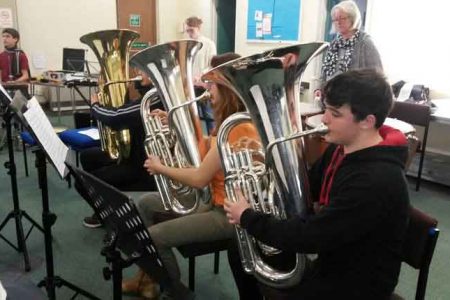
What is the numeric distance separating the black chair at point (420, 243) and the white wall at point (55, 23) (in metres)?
6.40

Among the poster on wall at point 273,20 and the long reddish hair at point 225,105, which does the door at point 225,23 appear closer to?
the poster on wall at point 273,20

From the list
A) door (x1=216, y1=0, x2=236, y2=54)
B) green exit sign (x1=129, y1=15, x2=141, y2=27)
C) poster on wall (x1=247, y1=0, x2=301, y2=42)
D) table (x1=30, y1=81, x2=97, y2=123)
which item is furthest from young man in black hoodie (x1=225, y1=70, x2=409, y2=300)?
green exit sign (x1=129, y1=15, x2=141, y2=27)

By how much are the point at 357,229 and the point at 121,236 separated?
2.40ft

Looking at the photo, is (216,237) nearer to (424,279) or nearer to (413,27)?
(424,279)

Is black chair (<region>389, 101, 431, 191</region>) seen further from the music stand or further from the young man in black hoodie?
the music stand

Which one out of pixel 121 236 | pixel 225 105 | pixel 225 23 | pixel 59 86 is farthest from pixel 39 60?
pixel 121 236

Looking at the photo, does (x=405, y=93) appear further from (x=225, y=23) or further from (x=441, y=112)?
(x=225, y=23)

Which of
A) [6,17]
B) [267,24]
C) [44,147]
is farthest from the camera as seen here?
[267,24]

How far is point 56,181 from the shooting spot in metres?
3.63

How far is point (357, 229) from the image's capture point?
3.66 feet

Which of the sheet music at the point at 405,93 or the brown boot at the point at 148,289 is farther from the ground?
the sheet music at the point at 405,93

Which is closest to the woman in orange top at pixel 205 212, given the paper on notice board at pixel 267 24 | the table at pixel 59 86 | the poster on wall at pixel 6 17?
the table at pixel 59 86

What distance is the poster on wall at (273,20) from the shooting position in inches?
228

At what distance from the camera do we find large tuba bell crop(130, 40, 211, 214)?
1.81 metres
